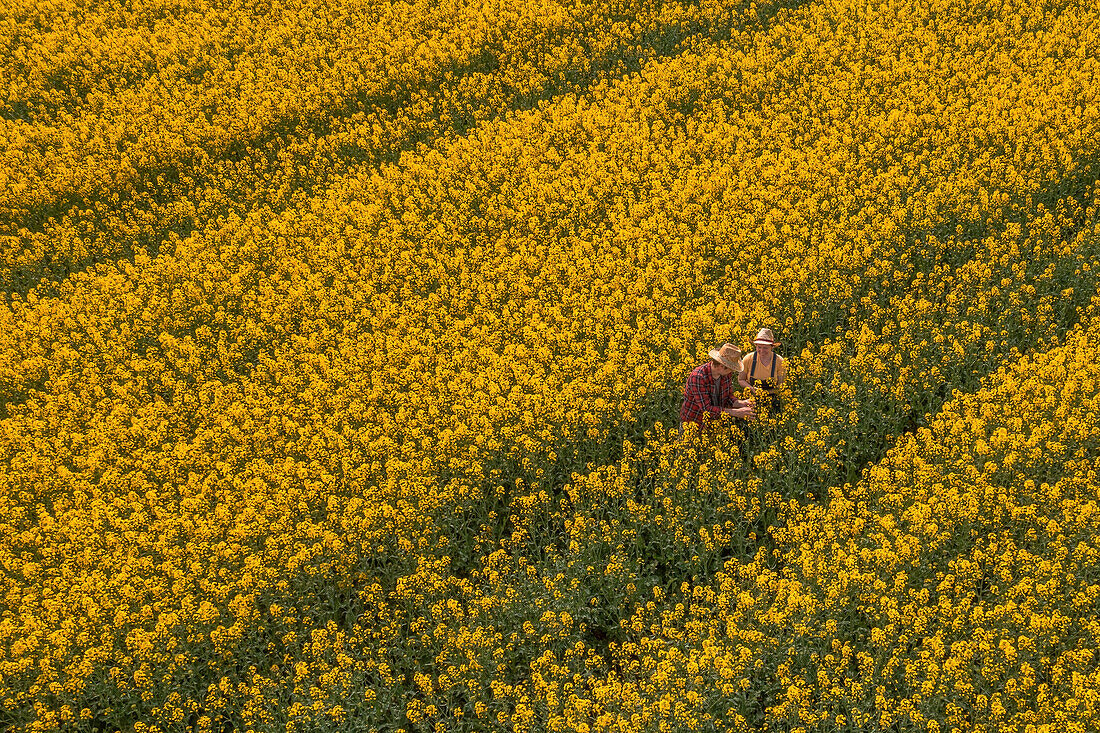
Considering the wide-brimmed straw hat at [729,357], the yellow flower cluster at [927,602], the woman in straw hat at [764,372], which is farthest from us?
the woman in straw hat at [764,372]

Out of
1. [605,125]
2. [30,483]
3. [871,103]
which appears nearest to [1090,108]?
[871,103]

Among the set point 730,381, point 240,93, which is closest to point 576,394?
point 730,381

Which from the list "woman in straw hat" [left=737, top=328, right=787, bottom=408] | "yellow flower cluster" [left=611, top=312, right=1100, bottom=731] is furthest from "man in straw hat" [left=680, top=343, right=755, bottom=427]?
"yellow flower cluster" [left=611, top=312, right=1100, bottom=731]

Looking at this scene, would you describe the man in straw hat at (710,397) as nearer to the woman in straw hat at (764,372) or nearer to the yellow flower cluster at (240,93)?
the woman in straw hat at (764,372)

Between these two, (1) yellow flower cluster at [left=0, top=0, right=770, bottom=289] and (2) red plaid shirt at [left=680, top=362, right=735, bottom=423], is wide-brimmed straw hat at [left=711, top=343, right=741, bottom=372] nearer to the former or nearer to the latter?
(2) red plaid shirt at [left=680, top=362, right=735, bottom=423]

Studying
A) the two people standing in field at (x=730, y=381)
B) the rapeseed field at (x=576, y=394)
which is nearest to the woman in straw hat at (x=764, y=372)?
the two people standing in field at (x=730, y=381)

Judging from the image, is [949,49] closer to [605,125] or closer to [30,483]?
[605,125]
